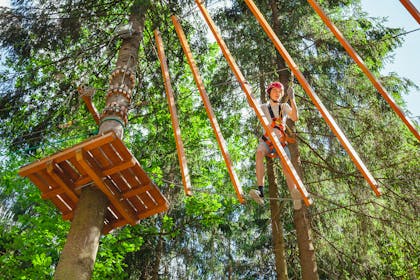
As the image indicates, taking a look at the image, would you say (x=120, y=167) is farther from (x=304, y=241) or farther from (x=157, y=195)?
(x=304, y=241)

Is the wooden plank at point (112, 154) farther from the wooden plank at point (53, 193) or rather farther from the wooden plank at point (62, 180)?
the wooden plank at point (53, 193)

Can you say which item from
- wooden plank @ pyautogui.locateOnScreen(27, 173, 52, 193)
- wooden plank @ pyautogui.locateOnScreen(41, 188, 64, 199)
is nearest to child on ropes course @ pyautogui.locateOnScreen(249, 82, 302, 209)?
wooden plank @ pyautogui.locateOnScreen(41, 188, 64, 199)

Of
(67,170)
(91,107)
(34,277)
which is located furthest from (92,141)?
(34,277)

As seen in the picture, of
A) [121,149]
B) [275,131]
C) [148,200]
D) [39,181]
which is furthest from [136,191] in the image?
[275,131]

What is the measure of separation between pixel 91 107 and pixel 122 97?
68 centimetres

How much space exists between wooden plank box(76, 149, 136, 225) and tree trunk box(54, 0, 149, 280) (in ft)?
0.31

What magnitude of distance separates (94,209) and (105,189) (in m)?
0.27

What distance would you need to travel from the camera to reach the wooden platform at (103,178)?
4.37 m

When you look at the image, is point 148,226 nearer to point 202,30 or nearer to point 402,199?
point 202,30

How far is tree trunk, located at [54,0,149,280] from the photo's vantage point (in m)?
4.02

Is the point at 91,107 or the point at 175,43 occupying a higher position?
the point at 175,43

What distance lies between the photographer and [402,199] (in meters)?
7.15

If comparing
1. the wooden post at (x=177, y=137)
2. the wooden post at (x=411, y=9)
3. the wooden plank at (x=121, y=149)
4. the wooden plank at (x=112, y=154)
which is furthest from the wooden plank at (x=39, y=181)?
the wooden post at (x=411, y=9)

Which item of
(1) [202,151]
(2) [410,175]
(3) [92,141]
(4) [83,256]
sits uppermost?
(1) [202,151]
